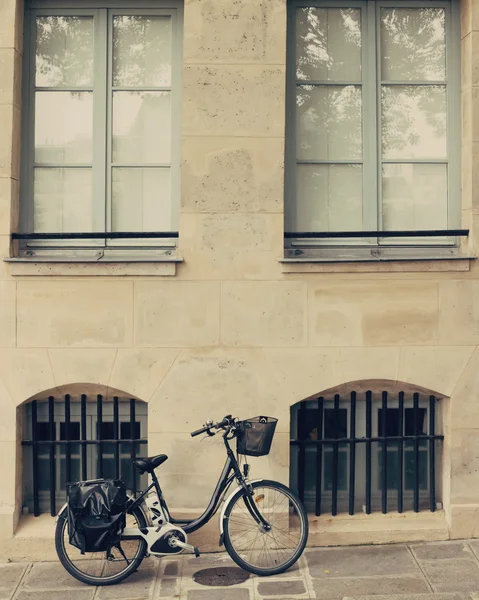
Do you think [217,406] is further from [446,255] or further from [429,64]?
[429,64]

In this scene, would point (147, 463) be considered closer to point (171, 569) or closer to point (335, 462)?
point (171, 569)

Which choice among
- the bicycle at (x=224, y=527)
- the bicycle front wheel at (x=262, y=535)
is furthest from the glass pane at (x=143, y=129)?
the bicycle front wheel at (x=262, y=535)

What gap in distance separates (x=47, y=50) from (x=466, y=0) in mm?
3550

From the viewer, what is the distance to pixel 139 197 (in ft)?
22.7

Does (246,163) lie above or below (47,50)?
below

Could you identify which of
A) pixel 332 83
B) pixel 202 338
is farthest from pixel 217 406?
pixel 332 83

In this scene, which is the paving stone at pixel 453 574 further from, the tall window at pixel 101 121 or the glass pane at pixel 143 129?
the glass pane at pixel 143 129

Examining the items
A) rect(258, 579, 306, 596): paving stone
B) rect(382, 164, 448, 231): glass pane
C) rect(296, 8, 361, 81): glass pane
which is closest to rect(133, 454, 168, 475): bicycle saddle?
rect(258, 579, 306, 596): paving stone

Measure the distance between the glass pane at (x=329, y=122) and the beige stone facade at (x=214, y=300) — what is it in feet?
1.35

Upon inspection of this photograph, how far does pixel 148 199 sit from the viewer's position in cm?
691

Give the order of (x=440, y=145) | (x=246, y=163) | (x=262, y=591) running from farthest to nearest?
(x=440, y=145), (x=246, y=163), (x=262, y=591)

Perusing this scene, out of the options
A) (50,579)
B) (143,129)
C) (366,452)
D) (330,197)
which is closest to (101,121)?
(143,129)

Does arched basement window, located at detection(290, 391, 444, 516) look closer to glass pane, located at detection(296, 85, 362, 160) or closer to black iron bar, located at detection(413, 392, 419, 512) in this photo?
black iron bar, located at detection(413, 392, 419, 512)

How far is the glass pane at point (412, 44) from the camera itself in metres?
6.96
